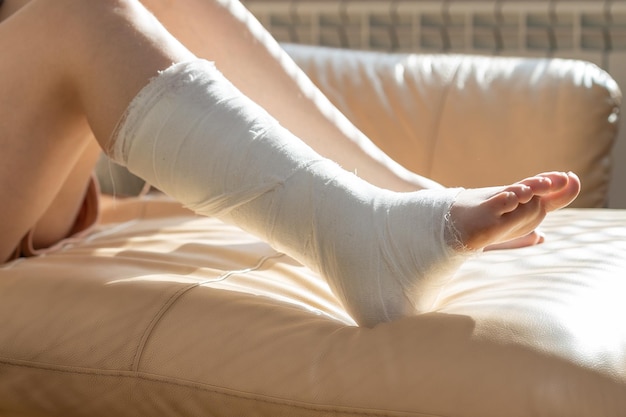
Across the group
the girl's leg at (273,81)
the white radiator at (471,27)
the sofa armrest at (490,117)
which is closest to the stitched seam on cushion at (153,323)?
A: the girl's leg at (273,81)

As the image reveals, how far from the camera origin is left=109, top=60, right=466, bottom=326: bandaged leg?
2.93 feet

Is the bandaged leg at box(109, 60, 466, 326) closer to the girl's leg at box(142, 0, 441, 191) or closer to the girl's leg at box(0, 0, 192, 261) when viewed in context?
the girl's leg at box(0, 0, 192, 261)

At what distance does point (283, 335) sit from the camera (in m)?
0.91

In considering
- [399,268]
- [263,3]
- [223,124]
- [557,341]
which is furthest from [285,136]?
[263,3]

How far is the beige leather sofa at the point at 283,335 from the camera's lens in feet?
2.66

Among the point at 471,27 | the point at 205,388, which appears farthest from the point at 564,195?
the point at 471,27

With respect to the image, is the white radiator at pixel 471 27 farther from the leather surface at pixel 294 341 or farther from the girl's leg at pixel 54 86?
the girl's leg at pixel 54 86

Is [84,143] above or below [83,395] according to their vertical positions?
above

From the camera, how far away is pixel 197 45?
1271mm

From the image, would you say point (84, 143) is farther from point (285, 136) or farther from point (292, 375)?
point (292, 375)

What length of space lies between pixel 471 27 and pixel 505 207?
4.41 feet

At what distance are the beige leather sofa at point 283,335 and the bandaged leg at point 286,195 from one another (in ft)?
0.16

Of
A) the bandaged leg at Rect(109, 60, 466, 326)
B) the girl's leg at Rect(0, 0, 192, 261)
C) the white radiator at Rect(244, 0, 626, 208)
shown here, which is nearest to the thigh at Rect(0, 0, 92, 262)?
the girl's leg at Rect(0, 0, 192, 261)

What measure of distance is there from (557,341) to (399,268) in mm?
156
